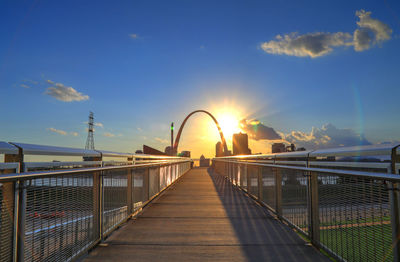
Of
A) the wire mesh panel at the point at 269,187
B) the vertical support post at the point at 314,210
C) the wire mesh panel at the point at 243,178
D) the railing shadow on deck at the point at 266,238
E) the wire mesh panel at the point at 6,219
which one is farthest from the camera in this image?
the wire mesh panel at the point at 243,178

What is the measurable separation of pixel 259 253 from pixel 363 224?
1.27 m

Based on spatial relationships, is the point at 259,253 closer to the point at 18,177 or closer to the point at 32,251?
the point at 32,251

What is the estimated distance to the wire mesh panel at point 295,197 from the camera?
4.00 meters

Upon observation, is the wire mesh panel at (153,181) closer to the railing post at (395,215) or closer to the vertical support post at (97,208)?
the vertical support post at (97,208)

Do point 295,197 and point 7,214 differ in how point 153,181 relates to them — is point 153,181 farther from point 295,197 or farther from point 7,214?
point 7,214

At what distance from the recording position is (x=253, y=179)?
7.53m

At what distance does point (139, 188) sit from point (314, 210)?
3.49m

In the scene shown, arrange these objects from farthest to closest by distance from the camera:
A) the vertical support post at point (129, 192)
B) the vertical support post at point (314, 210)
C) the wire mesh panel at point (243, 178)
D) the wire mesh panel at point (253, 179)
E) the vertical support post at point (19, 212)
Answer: the wire mesh panel at point (243, 178), the wire mesh panel at point (253, 179), the vertical support post at point (129, 192), the vertical support post at point (314, 210), the vertical support post at point (19, 212)

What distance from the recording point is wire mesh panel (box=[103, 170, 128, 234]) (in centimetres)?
404

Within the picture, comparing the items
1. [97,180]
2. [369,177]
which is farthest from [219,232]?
[369,177]

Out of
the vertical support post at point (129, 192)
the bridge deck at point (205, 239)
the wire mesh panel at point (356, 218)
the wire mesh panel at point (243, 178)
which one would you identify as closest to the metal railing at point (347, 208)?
the wire mesh panel at point (356, 218)

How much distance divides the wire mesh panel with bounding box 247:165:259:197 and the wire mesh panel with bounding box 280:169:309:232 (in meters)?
1.95

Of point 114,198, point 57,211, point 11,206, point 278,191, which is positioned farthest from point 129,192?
point 11,206

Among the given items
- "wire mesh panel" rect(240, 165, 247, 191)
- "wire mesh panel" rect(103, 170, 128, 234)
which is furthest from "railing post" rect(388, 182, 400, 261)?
"wire mesh panel" rect(240, 165, 247, 191)
